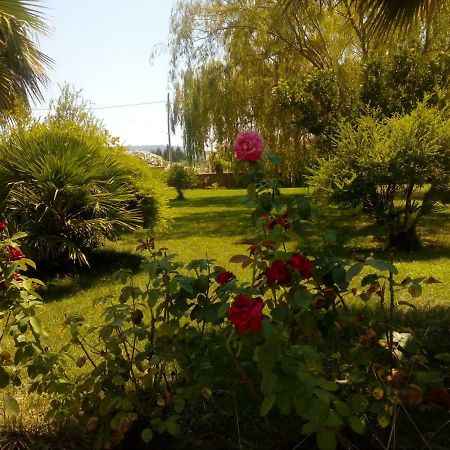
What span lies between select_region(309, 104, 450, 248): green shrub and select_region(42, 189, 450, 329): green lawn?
1.79 feet

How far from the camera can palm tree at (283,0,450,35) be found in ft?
14.1

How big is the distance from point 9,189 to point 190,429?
Result: 4948mm

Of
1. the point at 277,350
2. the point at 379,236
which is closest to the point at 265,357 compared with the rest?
the point at 277,350

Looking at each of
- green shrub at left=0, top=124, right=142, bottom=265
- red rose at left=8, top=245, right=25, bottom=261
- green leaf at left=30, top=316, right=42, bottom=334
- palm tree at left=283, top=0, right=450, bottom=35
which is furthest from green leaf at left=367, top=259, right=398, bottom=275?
green shrub at left=0, top=124, right=142, bottom=265

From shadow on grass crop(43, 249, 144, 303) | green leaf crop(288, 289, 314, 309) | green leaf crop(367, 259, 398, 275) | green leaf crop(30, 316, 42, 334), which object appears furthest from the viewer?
shadow on grass crop(43, 249, 144, 303)

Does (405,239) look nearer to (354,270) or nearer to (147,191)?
(147,191)

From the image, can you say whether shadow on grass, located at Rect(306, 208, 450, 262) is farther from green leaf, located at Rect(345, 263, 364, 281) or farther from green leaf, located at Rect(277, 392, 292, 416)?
green leaf, located at Rect(277, 392, 292, 416)

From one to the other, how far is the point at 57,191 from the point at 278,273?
5.10 m

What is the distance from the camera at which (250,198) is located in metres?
1.93

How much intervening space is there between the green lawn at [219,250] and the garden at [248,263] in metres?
0.05

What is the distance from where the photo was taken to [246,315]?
1606mm

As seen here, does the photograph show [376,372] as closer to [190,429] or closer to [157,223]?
[190,429]

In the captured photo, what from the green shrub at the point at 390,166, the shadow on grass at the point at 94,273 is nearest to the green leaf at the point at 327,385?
the shadow on grass at the point at 94,273

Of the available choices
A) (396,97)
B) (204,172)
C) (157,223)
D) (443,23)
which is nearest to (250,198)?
(157,223)
